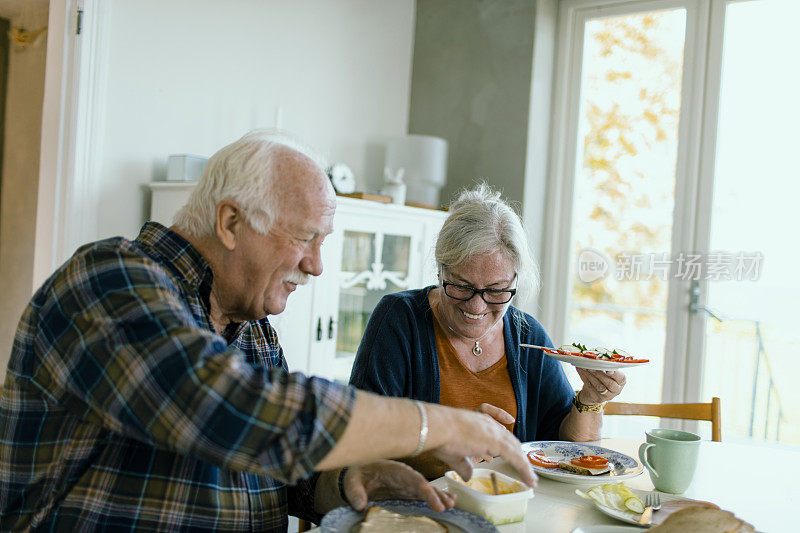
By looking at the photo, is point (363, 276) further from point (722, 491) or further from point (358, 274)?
point (722, 491)

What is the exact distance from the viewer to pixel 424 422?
833 mm

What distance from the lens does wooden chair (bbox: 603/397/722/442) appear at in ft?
6.25

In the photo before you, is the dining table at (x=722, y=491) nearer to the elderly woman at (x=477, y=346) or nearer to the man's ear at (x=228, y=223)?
the elderly woman at (x=477, y=346)

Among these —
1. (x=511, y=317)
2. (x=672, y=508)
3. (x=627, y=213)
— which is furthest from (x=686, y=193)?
(x=672, y=508)

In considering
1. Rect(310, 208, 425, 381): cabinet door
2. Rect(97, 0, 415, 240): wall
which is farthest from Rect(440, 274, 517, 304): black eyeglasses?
Rect(97, 0, 415, 240): wall

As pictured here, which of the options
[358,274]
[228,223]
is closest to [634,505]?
[228,223]

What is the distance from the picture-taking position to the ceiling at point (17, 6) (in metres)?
3.45

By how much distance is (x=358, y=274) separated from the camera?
9.37ft

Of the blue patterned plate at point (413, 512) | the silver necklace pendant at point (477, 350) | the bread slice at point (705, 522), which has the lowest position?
the blue patterned plate at point (413, 512)

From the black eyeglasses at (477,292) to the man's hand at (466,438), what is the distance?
26.7 inches

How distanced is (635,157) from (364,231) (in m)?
1.46

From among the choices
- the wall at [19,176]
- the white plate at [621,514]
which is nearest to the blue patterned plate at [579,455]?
the white plate at [621,514]

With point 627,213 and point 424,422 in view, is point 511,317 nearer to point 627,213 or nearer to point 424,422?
point 424,422

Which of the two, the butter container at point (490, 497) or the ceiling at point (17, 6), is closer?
the butter container at point (490, 497)
